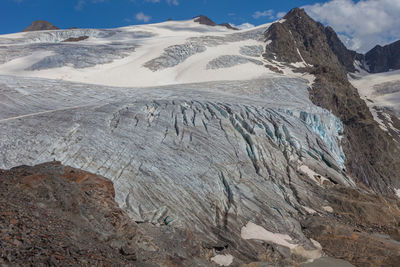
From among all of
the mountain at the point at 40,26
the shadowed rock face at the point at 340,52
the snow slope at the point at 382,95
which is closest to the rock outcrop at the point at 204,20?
the shadowed rock face at the point at 340,52

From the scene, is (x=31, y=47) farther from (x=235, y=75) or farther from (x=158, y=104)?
(x=158, y=104)

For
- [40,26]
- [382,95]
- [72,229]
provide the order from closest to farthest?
1. [72,229]
2. [382,95]
3. [40,26]

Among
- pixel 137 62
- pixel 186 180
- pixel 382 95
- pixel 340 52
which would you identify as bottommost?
pixel 186 180

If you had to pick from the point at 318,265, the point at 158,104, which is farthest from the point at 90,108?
the point at 318,265

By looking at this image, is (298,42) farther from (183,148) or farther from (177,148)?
(177,148)

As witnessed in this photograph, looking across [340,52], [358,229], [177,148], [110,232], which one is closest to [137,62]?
[177,148]
